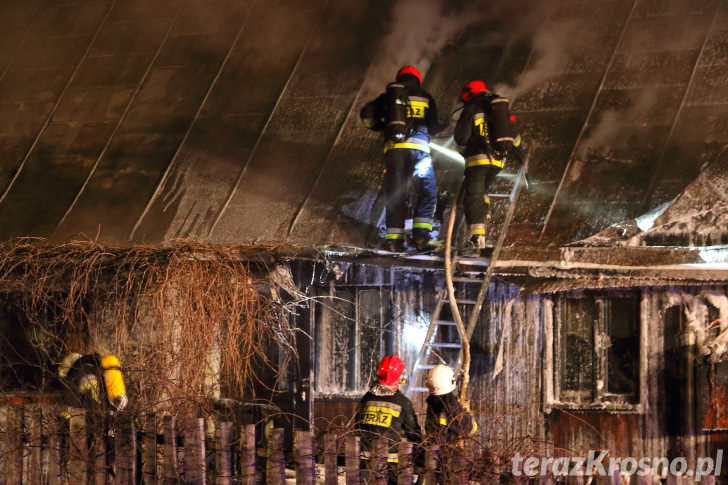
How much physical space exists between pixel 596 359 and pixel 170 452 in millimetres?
4728

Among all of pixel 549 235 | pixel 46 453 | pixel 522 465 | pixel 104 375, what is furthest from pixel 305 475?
pixel 549 235

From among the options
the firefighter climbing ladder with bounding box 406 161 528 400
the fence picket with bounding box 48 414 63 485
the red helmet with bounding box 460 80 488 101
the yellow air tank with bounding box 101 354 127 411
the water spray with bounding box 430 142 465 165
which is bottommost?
the fence picket with bounding box 48 414 63 485

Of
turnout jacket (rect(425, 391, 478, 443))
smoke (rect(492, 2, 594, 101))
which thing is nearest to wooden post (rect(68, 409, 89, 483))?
turnout jacket (rect(425, 391, 478, 443))

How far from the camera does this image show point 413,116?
349 inches

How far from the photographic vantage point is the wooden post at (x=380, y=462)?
5.44 meters

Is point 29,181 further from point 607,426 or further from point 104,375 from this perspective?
point 607,426

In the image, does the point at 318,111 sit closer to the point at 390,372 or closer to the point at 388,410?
the point at 390,372

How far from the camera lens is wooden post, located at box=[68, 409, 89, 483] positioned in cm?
619

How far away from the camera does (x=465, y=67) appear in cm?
1029

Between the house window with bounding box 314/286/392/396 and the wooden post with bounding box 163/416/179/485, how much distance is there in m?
3.73

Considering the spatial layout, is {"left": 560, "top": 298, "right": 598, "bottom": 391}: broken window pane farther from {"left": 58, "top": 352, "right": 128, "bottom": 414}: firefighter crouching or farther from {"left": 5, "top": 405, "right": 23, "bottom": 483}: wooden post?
{"left": 5, "top": 405, "right": 23, "bottom": 483}: wooden post

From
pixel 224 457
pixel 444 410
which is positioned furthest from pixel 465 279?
pixel 224 457

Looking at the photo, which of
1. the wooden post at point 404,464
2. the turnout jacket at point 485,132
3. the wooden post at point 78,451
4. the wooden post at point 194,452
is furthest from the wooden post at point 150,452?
the turnout jacket at point 485,132

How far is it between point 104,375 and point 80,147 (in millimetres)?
3977
